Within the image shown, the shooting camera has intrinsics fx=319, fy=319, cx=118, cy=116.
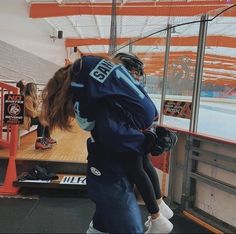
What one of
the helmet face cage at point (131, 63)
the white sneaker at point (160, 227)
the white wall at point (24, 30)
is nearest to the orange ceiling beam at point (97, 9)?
the white wall at point (24, 30)

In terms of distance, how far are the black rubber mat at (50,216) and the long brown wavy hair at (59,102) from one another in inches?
57.0

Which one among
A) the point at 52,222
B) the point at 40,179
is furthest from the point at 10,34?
the point at 52,222

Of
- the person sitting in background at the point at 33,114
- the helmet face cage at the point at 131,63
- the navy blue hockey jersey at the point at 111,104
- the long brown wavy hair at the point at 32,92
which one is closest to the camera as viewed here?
the navy blue hockey jersey at the point at 111,104

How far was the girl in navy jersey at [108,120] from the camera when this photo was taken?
136cm

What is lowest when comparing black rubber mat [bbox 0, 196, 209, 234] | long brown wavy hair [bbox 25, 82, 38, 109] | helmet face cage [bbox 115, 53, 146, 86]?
black rubber mat [bbox 0, 196, 209, 234]

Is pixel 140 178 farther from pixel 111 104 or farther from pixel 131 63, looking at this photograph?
pixel 131 63

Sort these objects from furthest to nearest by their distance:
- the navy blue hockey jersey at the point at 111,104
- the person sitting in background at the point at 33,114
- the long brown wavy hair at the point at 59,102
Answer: the person sitting in background at the point at 33,114 < the long brown wavy hair at the point at 59,102 < the navy blue hockey jersey at the point at 111,104

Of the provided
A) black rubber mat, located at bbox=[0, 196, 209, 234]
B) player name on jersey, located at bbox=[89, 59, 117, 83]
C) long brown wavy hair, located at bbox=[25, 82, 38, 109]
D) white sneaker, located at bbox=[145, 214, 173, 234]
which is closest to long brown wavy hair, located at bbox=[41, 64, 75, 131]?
player name on jersey, located at bbox=[89, 59, 117, 83]

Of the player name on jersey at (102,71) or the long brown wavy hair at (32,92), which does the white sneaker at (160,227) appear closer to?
the player name on jersey at (102,71)

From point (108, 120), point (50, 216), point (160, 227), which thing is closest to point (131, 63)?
point (108, 120)

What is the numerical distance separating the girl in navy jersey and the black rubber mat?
1372 mm

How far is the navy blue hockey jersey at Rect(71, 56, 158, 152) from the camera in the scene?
4.42 feet

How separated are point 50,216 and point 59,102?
1774mm

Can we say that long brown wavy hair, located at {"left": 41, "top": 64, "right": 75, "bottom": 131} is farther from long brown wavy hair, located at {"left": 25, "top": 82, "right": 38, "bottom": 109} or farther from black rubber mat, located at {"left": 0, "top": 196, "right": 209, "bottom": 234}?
long brown wavy hair, located at {"left": 25, "top": 82, "right": 38, "bottom": 109}
